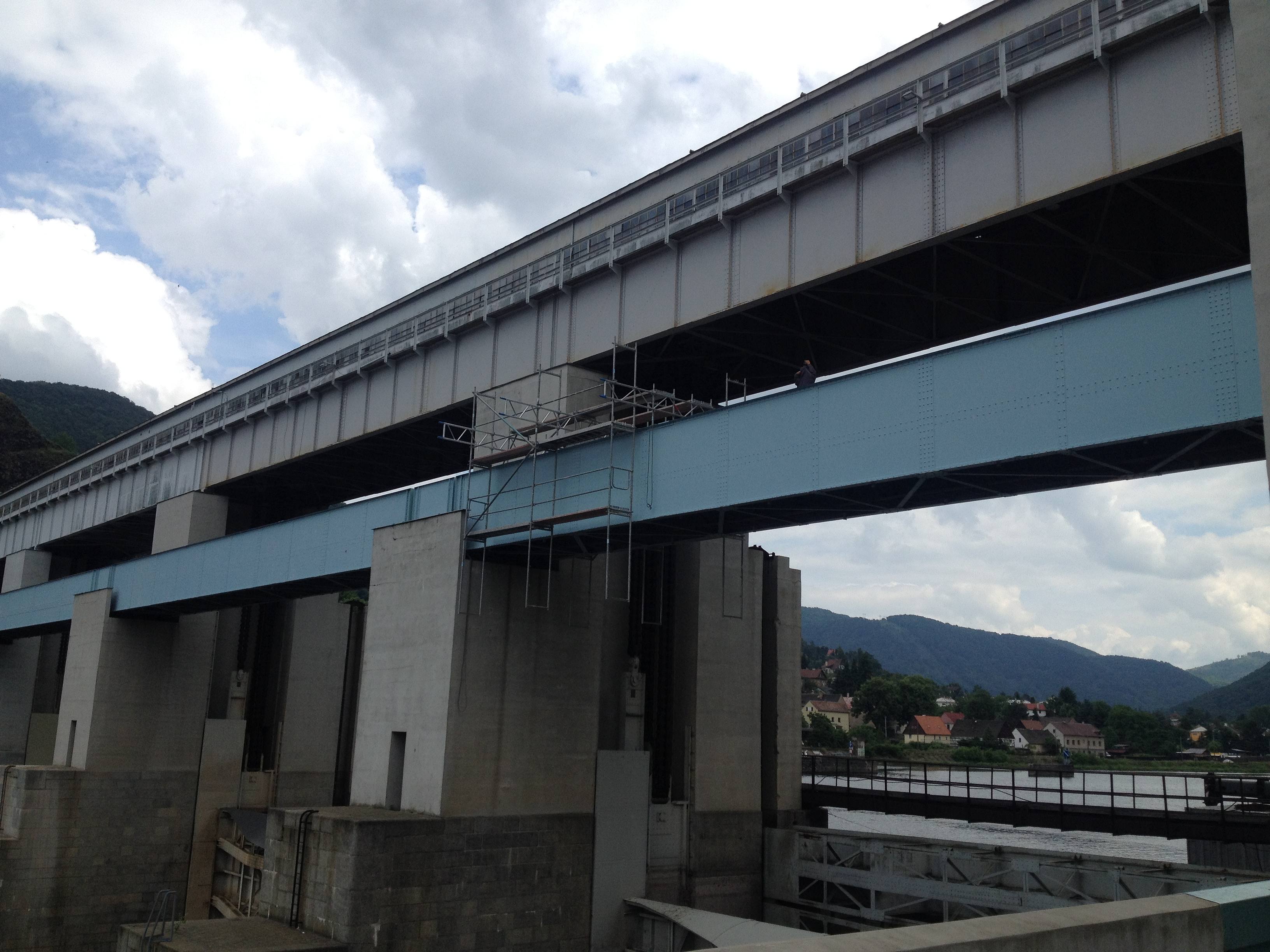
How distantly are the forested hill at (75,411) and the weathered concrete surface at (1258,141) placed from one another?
→ 153 meters

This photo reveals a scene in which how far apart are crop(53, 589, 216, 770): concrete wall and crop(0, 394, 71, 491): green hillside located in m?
74.6

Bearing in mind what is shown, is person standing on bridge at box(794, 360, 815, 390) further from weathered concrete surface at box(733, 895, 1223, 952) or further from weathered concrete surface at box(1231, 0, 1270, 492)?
weathered concrete surface at box(733, 895, 1223, 952)

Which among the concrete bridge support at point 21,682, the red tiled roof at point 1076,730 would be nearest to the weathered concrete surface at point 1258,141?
the concrete bridge support at point 21,682

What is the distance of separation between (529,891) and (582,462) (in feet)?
30.3

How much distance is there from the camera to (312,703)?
4041 centimetres

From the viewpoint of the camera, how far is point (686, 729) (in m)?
30.5

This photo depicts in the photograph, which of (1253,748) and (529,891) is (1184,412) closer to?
(529,891)

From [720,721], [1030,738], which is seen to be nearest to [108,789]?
[720,721]

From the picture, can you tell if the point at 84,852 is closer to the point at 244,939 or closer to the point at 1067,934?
the point at 244,939

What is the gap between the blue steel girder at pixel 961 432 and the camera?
479 inches

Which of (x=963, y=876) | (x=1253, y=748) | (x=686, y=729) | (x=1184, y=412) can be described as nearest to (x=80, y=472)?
(x=686, y=729)

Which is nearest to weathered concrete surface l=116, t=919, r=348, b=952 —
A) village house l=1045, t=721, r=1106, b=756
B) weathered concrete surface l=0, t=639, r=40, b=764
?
weathered concrete surface l=0, t=639, r=40, b=764

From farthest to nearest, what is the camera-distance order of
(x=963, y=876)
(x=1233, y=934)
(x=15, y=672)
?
(x=15, y=672) < (x=963, y=876) < (x=1233, y=934)

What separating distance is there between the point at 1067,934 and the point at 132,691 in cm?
3526
